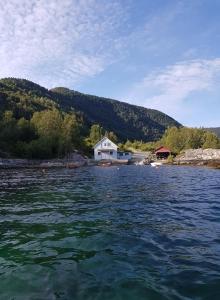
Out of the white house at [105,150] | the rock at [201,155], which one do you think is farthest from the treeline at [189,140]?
the white house at [105,150]

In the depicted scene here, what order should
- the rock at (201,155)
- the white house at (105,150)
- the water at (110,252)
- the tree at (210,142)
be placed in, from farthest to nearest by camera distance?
the tree at (210,142) < the white house at (105,150) < the rock at (201,155) < the water at (110,252)

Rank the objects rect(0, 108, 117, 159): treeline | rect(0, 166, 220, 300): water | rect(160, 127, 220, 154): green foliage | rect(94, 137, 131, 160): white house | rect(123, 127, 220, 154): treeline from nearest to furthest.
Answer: rect(0, 166, 220, 300): water → rect(0, 108, 117, 159): treeline → rect(94, 137, 131, 160): white house → rect(123, 127, 220, 154): treeline → rect(160, 127, 220, 154): green foliage

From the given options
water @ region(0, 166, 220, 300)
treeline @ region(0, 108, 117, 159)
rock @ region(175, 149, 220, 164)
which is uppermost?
treeline @ region(0, 108, 117, 159)

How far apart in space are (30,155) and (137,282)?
111 metres

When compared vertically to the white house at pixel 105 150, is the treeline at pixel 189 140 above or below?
above

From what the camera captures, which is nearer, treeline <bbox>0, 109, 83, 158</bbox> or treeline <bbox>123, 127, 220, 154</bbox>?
treeline <bbox>0, 109, 83, 158</bbox>

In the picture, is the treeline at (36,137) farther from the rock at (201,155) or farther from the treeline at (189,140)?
the treeline at (189,140)

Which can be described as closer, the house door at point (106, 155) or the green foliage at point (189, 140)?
the house door at point (106, 155)

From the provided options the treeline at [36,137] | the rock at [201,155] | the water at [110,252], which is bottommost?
the water at [110,252]

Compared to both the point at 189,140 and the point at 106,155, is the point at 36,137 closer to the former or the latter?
the point at 106,155

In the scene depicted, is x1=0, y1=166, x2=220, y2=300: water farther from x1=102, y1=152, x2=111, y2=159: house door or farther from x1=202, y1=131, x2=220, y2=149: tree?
x1=202, y1=131, x2=220, y2=149: tree

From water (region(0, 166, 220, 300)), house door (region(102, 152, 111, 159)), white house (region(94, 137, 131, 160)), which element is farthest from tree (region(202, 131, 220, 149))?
water (region(0, 166, 220, 300))

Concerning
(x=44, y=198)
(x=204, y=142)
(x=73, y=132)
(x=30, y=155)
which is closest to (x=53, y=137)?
(x=30, y=155)

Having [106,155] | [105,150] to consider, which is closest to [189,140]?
[106,155]
